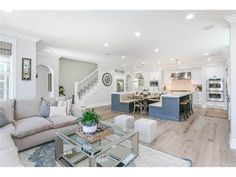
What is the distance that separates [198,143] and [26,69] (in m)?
4.97

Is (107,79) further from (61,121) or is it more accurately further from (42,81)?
(61,121)

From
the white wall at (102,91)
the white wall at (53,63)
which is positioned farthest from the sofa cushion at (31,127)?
the white wall at (102,91)

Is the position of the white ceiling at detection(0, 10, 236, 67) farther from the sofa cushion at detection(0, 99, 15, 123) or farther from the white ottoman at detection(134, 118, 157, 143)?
the white ottoman at detection(134, 118, 157, 143)

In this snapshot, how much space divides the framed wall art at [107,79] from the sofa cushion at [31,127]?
6.07 meters

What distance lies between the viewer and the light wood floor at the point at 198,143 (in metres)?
2.52

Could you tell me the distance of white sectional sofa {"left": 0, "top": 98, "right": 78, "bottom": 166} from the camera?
261 cm

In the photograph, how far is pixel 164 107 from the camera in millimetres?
5453

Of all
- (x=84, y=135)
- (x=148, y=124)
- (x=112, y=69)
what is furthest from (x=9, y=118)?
(x=112, y=69)

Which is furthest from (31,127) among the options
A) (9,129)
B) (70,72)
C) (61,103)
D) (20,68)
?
(70,72)

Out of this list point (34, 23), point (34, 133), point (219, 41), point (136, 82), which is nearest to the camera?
point (34, 133)

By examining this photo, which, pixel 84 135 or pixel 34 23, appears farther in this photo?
pixel 34 23

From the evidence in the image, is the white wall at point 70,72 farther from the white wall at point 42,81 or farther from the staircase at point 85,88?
the white wall at point 42,81

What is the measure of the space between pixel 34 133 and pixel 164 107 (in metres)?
4.36
